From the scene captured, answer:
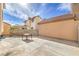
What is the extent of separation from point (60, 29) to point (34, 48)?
0.38 metres

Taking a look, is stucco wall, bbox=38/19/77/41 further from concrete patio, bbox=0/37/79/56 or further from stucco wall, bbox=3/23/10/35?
stucco wall, bbox=3/23/10/35

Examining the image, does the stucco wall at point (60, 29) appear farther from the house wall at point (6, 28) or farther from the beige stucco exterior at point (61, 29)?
the house wall at point (6, 28)

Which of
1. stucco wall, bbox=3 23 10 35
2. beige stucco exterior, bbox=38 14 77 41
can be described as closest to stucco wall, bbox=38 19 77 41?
beige stucco exterior, bbox=38 14 77 41

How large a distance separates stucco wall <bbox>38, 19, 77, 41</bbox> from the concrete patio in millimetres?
97

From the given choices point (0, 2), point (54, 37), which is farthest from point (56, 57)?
point (0, 2)

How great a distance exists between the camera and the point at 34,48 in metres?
1.58

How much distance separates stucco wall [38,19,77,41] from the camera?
5.13ft

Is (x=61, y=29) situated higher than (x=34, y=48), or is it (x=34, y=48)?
(x=61, y=29)

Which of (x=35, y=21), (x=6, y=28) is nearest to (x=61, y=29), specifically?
(x=35, y=21)

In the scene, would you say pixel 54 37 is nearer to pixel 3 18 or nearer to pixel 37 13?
pixel 37 13

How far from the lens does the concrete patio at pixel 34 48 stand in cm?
155

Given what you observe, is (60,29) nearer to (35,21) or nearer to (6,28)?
(35,21)

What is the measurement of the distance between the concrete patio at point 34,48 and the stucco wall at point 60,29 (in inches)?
3.8

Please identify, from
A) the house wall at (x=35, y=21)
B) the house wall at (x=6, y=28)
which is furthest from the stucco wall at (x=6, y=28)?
the house wall at (x=35, y=21)
